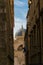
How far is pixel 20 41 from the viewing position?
49.7 metres

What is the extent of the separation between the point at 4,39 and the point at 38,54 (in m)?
3.48

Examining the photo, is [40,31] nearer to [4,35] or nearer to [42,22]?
[42,22]

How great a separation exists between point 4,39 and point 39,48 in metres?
3.33

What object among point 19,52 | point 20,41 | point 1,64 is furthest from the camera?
point 20,41

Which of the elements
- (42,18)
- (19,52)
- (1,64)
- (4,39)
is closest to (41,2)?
(42,18)

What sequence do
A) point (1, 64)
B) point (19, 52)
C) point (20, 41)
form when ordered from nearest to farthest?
point (1, 64) → point (19, 52) → point (20, 41)

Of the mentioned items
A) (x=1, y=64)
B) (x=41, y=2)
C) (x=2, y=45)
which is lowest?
(x=1, y=64)

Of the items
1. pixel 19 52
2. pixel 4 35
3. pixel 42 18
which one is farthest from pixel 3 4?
pixel 19 52

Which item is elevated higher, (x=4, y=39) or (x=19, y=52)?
(x=4, y=39)

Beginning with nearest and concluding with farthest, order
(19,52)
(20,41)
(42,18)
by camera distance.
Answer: (42,18), (19,52), (20,41)

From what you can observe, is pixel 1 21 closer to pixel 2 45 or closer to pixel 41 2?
pixel 2 45

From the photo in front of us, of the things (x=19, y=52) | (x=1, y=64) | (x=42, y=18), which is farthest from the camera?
(x=19, y=52)

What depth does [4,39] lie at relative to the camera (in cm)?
1513

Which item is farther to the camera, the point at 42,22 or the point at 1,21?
the point at 42,22
